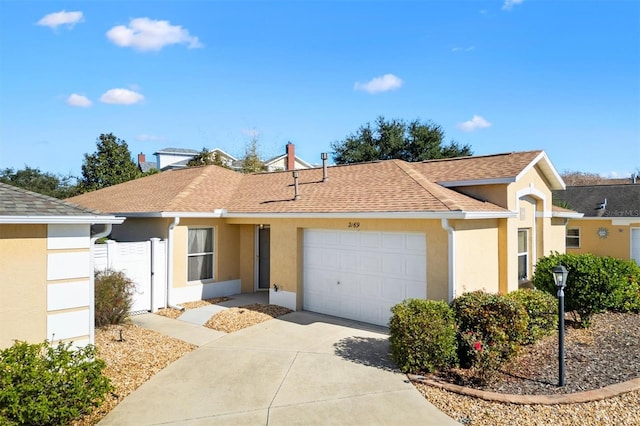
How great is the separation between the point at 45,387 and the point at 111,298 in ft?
16.3

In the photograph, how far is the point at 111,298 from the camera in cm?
972

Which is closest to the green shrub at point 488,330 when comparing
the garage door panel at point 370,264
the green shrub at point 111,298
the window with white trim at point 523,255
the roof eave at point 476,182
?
the garage door panel at point 370,264

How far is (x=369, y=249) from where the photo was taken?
1070cm

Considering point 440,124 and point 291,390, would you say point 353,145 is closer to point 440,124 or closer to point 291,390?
point 440,124

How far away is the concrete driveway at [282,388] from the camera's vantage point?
5695 millimetres

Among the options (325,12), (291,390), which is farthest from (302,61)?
(291,390)

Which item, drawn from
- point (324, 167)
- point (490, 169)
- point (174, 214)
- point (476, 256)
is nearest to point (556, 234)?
point (490, 169)

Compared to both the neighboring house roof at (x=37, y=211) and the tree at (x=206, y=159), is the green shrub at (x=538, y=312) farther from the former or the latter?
the tree at (x=206, y=159)

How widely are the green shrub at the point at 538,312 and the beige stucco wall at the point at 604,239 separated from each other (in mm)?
16681

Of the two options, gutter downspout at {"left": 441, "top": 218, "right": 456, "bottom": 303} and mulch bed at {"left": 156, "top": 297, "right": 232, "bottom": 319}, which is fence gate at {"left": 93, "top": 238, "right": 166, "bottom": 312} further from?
gutter downspout at {"left": 441, "top": 218, "right": 456, "bottom": 303}

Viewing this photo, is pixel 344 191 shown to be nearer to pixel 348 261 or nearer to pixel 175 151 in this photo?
pixel 348 261

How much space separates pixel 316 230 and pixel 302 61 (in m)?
9.70

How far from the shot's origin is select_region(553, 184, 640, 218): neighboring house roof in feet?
73.7

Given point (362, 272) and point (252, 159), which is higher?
point (252, 159)
